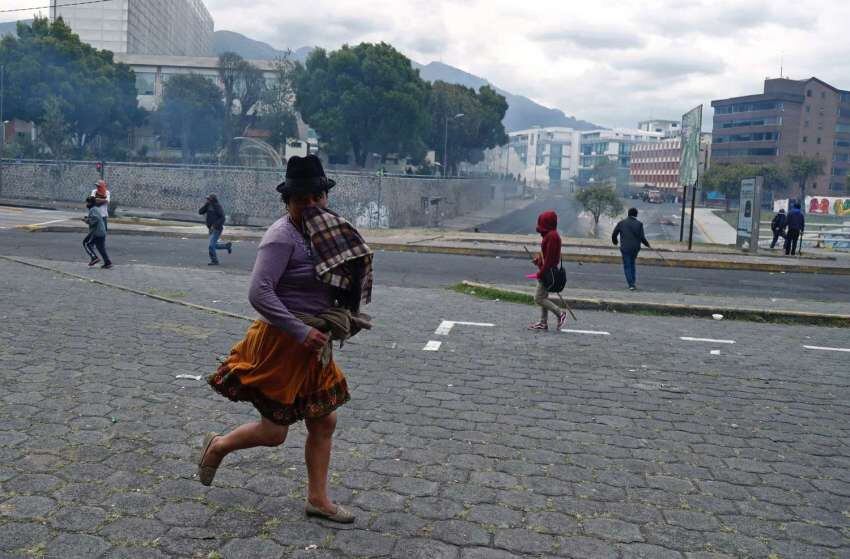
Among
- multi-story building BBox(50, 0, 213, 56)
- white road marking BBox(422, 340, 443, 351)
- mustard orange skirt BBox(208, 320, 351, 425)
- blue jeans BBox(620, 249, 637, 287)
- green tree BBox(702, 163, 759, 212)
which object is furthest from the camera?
multi-story building BBox(50, 0, 213, 56)

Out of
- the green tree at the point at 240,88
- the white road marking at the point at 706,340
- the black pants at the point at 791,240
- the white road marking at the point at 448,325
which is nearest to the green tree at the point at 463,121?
the green tree at the point at 240,88

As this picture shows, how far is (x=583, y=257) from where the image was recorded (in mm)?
21094

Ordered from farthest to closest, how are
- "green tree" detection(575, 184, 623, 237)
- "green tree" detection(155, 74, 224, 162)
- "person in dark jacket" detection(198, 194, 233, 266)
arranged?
"green tree" detection(155, 74, 224, 162) < "green tree" detection(575, 184, 623, 237) < "person in dark jacket" detection(198, 194, 233, 266)

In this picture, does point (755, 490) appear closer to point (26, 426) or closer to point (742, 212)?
point (26, 426)

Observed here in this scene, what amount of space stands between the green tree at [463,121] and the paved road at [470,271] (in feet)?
159

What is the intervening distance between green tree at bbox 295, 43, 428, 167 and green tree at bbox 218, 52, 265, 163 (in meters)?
11.9

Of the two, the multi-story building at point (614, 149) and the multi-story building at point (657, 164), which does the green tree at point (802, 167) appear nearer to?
the multi-story building at point (657, 164)

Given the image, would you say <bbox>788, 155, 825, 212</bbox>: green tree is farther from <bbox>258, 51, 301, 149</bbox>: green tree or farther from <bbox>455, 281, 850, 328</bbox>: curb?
<bbox>455, 281, 850, 328</bbox>: curb

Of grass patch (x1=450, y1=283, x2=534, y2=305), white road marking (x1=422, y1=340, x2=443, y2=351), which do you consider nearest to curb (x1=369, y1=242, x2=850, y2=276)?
grass patch (x1=450, y1=283, x2=534, y2=305)

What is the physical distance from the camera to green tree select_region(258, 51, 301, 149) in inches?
2574

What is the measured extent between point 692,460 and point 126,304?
751 centimetres

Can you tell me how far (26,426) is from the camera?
5.11 meters

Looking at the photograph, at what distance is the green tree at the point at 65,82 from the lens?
50.9 meters

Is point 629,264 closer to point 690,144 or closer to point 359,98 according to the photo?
point 690,144
